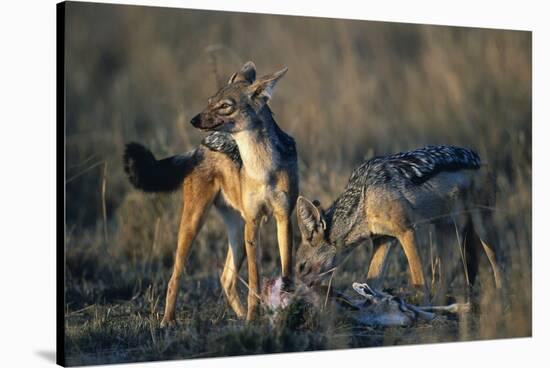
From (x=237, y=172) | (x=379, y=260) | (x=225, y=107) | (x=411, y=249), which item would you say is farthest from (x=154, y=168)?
(x=411, y=249)

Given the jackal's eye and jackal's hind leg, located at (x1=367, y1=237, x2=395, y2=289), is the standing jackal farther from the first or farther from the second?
jackal's hind leg, located at (x1=367, y1=237, x2=395, y2=289)

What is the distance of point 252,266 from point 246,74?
166cm

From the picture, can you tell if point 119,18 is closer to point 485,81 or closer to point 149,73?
point 149,73

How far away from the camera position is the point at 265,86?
10.1m

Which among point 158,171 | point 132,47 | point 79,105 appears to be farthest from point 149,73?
point 158,171

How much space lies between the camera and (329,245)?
1057 centimetres

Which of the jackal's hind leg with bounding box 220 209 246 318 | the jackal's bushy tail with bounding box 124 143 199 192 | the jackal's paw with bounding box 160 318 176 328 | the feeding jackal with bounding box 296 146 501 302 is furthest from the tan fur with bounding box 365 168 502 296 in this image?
the jackal's paw with bounding box 160 318 176 328

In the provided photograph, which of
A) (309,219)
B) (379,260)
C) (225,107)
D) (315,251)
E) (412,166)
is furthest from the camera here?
(379,260)

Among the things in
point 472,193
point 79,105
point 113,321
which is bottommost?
point 113,321

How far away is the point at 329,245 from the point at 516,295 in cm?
213

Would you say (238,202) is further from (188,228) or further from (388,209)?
(388,209)

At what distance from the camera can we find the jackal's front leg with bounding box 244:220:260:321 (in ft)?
33.5

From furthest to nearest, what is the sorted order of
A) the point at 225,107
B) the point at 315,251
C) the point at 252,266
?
the point at 315,251 → the point at 252,266 → the point at 225,107

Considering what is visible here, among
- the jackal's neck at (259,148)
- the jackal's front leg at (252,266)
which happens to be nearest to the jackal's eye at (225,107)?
the jackal's neck at (259,148)
